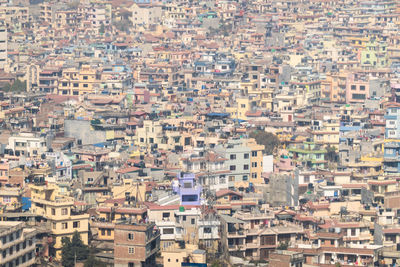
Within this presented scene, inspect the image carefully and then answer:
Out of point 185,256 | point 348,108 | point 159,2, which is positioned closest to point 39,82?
point 348,108

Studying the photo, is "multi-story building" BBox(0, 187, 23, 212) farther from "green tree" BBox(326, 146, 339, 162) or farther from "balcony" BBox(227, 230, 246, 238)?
"green tree" BBox(326, 146, 339, 162)

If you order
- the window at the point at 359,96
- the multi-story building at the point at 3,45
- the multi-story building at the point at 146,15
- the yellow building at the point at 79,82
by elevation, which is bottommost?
the window at the point at 359,96

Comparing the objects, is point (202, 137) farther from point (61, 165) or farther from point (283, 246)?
point (283, 246)

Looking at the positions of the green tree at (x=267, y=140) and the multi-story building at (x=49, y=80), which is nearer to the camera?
the green tree at (x=267, y=140)

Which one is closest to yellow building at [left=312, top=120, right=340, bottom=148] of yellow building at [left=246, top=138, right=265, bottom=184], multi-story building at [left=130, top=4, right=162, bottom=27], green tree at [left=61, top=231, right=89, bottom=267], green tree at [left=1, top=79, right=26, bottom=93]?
yellow building at [left=246, top=138, right=265, bottom=184]

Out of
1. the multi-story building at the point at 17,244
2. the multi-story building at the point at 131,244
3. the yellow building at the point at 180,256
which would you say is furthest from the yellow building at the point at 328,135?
the multi-story building at the point at 17,244

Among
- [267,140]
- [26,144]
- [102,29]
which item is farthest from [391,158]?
[102,29]

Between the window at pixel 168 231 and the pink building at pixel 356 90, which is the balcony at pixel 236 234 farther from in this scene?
the pink building at pixel 356 90

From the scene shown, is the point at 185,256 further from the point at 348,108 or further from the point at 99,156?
the point at 348,108
